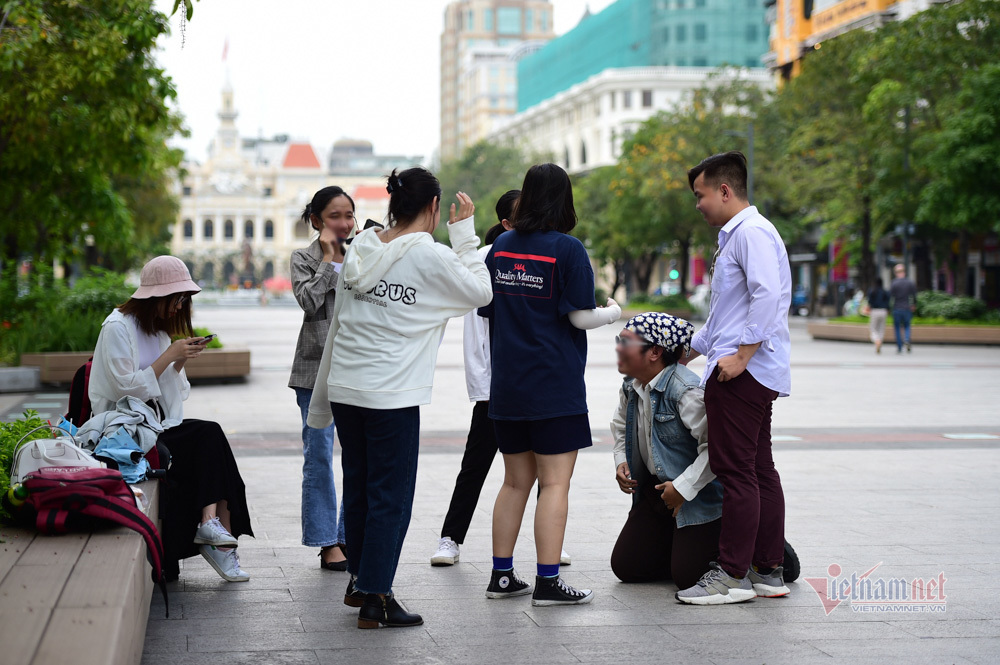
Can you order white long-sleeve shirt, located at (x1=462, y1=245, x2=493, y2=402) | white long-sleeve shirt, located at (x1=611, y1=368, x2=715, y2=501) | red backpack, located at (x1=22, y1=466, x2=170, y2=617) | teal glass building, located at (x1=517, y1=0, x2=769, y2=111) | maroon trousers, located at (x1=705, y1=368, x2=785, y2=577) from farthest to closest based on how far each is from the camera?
teal glass building, located at (x1=517, y1=0, x2=769, y2=111), white long-sleeve shirt, located at (x1=462, y1=245, x2=493, y2=402), white long-sleeve shirt, located at (x1=611, y1=368, x2=715, y2=501), maroon trousers, located at (x1=705, y1=368, x2=785, y2=577), red backpack, located at (x1=22, y1=466, x2=170, y2=617)

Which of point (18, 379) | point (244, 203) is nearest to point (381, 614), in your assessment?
point (18, 379)

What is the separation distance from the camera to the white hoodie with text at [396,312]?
443cm

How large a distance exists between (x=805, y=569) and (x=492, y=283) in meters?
2.05

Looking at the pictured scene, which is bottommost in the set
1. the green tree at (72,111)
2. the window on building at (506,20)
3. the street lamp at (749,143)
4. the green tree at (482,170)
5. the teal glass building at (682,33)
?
the green tree at (72,111)

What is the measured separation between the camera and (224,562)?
5.23m

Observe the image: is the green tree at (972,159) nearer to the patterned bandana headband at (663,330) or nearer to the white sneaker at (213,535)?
the patterned bandana headband at (663,330)

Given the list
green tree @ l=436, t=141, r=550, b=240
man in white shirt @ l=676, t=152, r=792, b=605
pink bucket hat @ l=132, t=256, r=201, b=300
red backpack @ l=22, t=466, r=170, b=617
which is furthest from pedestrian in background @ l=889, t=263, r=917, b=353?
green tree @ l=436, t=141, r=550, b=240

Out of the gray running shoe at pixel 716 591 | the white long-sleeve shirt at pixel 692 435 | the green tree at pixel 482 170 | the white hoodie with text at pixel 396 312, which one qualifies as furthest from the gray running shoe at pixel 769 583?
the green tree at pixel 482 170

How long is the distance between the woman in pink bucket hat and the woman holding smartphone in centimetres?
36

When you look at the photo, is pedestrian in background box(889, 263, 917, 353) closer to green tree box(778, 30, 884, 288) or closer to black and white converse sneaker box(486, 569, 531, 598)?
green tree box(778, 30, 884, 288)

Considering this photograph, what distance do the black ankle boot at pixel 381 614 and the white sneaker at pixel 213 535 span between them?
0.90 meters

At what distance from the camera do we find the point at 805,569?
5.55 metres

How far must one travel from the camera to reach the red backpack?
13.4ft

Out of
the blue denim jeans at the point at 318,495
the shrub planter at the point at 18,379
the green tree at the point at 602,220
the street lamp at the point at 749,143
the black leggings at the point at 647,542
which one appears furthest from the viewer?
the green tree at the point at 602,220
